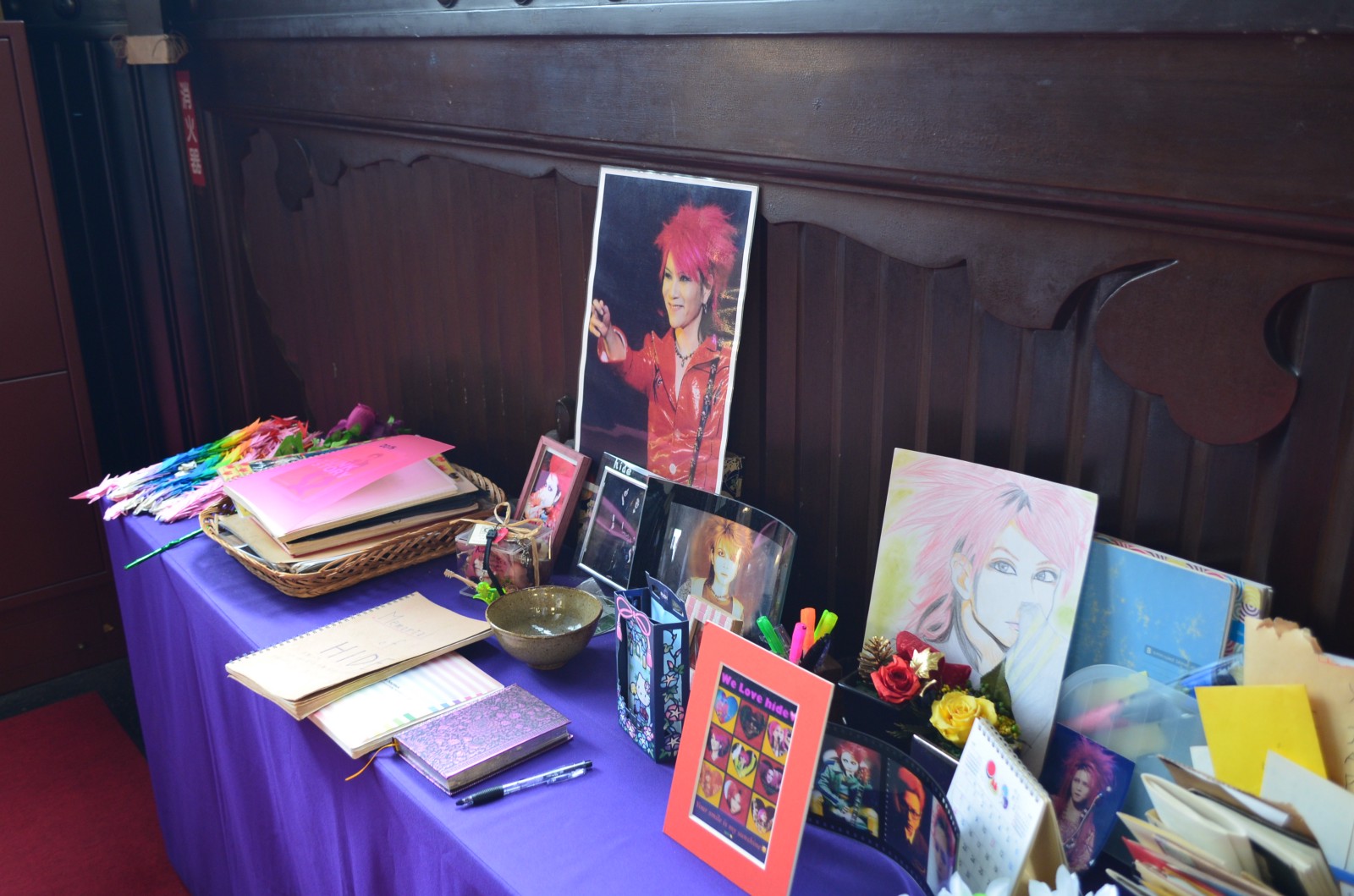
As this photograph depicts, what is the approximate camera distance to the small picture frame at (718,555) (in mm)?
1340

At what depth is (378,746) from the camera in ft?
4.26

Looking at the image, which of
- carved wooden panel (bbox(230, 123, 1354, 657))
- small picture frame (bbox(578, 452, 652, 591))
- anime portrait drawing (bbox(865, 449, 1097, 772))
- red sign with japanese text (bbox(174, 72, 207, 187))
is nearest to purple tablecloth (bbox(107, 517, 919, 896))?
small picture frame (bbox(578, 452, 652, 591))

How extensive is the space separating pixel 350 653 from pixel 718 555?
1.77 ft

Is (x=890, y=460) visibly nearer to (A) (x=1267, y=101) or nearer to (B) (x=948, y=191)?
(B) (x=948, y=191)

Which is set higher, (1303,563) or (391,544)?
(1303,563)

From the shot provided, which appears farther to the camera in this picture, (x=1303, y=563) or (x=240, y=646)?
(x=240, y=646)

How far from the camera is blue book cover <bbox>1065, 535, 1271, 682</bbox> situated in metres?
0.98

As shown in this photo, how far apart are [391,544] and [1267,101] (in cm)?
139

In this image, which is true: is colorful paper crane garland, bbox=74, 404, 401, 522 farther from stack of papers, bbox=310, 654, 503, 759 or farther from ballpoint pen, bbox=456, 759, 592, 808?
ballpoint pen, bbox=456, 759, 592, 808

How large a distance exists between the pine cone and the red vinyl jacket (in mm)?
383

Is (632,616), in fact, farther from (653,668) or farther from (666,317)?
(666,317)

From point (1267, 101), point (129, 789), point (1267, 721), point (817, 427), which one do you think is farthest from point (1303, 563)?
point (129, 789)

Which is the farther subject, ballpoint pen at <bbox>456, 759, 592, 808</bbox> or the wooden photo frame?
ballpoint pen at <bbox>456, 759, 592, 808</bbox>

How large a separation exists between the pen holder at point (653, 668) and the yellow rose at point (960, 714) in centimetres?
29
